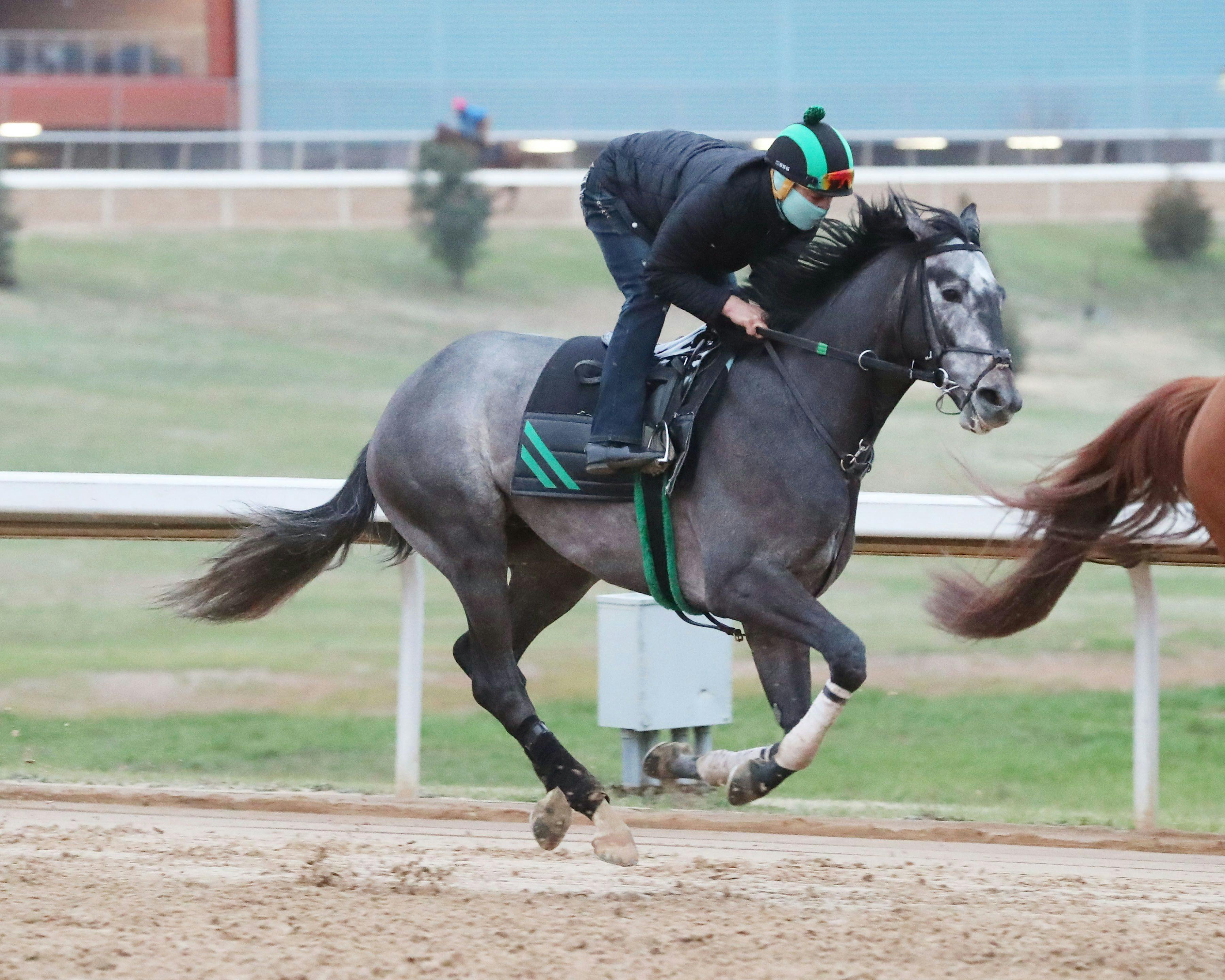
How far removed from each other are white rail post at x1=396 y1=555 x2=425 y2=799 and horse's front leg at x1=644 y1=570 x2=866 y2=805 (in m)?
1.36

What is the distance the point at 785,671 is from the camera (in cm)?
424

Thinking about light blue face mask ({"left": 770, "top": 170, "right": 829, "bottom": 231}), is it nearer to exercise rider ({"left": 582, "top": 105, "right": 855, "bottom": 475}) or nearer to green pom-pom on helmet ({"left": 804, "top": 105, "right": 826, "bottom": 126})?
exercise rider ({"left": 582, "top": 105, "right": 855, "bottom": 475})

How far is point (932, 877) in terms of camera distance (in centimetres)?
446

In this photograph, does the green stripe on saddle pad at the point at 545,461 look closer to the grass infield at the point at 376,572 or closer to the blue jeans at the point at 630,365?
the blue jeans at the point at 630,365

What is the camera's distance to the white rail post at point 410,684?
547 centimetres

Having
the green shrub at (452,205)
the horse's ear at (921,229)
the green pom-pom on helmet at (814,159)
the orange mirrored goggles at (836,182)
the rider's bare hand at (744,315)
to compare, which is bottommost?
the green shrub at (452,205)

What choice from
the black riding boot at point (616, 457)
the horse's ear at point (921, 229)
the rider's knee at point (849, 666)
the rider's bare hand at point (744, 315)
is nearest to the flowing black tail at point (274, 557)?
the black riding boot at point (616, 457)

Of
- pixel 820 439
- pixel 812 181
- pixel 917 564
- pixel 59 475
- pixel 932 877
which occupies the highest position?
pixel 812 181

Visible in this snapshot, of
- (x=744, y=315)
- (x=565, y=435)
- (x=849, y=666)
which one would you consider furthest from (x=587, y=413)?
(x=849, y=666)

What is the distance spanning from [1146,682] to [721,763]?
179cm

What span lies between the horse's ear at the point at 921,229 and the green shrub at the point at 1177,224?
2357cm

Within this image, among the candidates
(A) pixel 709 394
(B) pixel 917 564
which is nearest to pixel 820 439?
(A) pixel 709 394

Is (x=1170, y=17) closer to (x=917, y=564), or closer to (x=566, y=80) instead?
(x=566, y=80)

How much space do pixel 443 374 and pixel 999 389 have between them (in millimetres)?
1717
